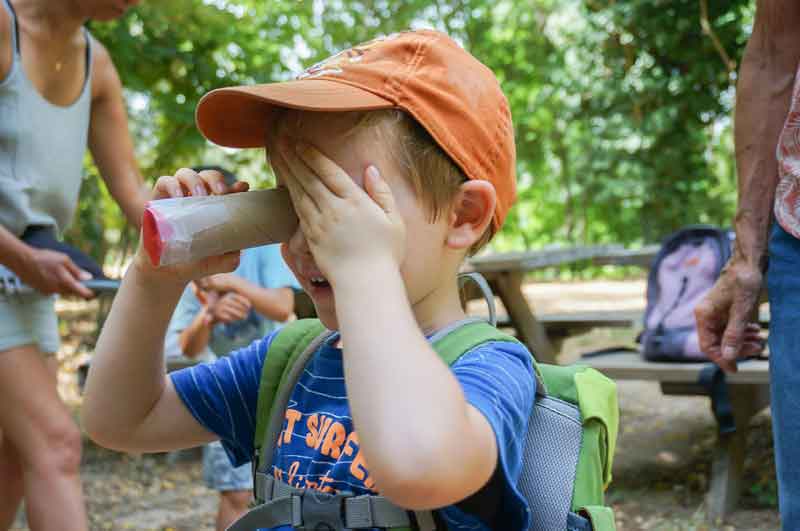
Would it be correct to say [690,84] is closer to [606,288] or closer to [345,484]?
[606,288]

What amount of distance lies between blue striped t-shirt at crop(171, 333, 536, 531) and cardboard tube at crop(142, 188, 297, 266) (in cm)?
27

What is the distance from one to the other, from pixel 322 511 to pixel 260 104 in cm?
63

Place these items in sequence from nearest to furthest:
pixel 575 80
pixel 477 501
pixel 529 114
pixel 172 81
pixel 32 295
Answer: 1. pixel 477 501
2. pixel 32 295
3. pixel 172 81
4. pixel 575 80
5. pixel 529 114

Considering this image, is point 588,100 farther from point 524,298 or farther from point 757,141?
point 757,141

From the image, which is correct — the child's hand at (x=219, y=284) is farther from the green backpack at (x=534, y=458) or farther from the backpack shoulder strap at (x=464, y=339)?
the backpack shoulder strap at (x=464, y=339)

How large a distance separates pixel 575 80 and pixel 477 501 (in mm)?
13818

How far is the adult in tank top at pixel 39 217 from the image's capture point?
2.62 metres

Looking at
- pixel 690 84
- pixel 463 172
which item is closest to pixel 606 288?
pixel 690 84

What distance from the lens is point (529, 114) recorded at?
54.7ft

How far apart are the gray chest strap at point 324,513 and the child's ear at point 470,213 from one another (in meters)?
0.41

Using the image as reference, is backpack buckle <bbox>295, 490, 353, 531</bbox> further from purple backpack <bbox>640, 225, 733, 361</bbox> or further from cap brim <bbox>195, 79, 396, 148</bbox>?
purple backpack <bbox>640, 225, 733, 361</bbox>

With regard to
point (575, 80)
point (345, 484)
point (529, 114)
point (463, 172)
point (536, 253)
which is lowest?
point (529, 114)

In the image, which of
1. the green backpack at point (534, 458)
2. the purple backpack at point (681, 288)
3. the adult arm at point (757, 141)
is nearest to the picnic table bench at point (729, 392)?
the purple backpack at point (681, 288)

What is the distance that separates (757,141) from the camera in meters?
2.04
